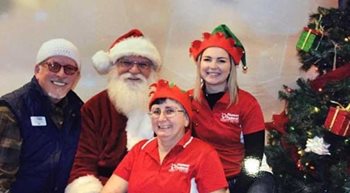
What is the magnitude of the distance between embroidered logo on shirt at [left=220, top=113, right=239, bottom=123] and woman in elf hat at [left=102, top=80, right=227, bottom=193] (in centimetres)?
28

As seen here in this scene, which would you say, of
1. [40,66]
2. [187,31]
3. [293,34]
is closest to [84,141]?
[40,66]

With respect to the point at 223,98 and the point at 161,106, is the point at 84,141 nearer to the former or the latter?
the point at 161,106

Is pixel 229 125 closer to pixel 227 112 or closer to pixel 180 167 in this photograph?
pixel 227 112

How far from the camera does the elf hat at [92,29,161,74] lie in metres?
3.12

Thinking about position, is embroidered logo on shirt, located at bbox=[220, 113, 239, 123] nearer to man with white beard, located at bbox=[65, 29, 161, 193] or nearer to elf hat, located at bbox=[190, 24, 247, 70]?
elf hat, located at bbox=[190, 24, 247, 70]

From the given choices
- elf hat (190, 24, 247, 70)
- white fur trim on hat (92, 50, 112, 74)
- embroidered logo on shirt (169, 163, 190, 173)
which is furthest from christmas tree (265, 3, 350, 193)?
white fur trim on hat (92, 50, 112, 74)

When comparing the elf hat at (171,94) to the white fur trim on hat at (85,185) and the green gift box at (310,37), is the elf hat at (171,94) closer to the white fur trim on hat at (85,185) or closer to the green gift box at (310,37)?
the white fur trim on hat at (85,185)

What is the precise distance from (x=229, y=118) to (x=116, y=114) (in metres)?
0.71

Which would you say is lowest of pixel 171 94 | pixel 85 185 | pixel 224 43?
pixel 85 185

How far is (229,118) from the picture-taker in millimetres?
2871

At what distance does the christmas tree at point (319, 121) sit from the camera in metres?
2.39

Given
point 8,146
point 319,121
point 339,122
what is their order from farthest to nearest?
point 8,146 < point 319,121 < point 339,122

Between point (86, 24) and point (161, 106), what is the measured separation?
1.28 meters

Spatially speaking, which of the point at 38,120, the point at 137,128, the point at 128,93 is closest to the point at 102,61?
the point at 128,93
